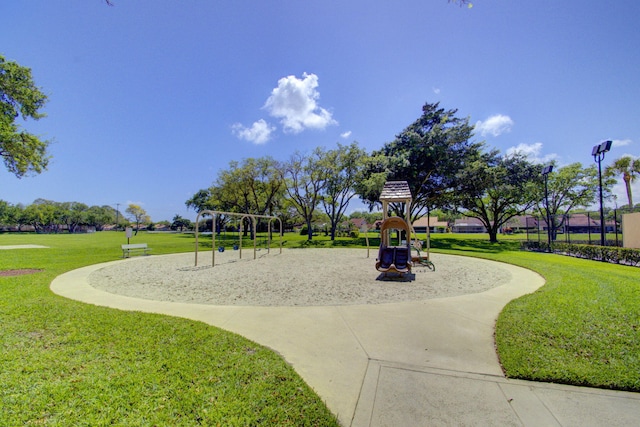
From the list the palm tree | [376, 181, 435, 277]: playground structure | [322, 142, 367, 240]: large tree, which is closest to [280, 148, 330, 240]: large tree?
[322, 142, 367, 240]: large tree

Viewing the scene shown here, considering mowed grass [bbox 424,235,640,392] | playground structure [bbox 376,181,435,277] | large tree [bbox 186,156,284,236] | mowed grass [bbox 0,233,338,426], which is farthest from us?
large tree [bbox 186,156,284,236]

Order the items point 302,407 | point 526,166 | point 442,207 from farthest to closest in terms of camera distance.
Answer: point 442,207 < point 526,166 < point 302,407

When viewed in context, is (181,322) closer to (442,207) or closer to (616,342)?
(616,342)

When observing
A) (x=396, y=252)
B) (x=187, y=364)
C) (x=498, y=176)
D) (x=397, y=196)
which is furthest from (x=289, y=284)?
(x=498, y=176)

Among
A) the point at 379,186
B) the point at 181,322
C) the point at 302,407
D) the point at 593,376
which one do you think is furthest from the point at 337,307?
the point at 379,186

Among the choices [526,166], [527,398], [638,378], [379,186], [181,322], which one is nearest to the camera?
[527,398]

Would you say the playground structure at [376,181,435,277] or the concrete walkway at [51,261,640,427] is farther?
the playground structure at [376,181,435,277]

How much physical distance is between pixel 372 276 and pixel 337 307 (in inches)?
163

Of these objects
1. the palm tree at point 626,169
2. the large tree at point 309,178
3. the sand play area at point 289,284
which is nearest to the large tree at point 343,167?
the large tree at point 309,178

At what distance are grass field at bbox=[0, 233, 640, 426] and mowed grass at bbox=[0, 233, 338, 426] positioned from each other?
1 cm

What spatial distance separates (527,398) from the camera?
263 cm

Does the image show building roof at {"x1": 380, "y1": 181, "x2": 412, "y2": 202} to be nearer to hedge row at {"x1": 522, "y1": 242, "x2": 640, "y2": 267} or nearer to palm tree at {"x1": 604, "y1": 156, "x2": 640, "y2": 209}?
hedge row at {"x1": 522, "y1": 242, "x2": 640, "y2": 267}

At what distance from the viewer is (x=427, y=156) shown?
2358cm

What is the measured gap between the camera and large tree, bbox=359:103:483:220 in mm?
23453
